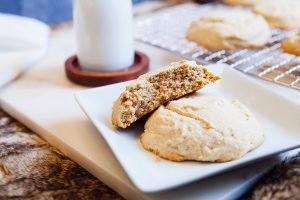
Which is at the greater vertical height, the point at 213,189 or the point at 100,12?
the point at 100,12

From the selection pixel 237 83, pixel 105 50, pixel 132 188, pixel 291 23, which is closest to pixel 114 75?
pixel 105 50

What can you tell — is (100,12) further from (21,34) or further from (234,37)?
(234,37)

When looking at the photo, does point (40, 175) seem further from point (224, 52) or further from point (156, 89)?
point (224, 52)

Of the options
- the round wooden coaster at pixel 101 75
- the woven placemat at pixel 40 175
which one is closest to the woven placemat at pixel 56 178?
the woven placemat at pixel 40 175

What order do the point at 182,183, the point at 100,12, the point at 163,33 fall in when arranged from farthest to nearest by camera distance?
the point at 163,33 < the point at 100,12 < the point at 182,183

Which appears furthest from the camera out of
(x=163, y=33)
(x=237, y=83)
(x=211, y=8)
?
(x=211, y=8)
